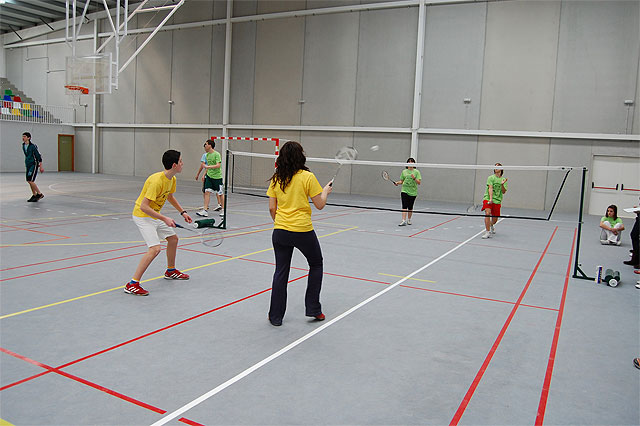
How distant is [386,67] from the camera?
23.1 metres

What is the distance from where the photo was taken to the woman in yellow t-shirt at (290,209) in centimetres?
515

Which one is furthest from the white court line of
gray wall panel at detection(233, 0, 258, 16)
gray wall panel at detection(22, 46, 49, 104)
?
gray wall panel at detection(22, 46, 49, 104)

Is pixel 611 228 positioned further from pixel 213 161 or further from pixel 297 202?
pixel 213 161

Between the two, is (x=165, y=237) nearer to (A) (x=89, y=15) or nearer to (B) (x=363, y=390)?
(B) (x=363, y=390)

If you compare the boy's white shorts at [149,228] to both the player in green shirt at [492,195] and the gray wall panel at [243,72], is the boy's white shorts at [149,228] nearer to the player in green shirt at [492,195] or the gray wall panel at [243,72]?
the player in green shirt at [492,195]

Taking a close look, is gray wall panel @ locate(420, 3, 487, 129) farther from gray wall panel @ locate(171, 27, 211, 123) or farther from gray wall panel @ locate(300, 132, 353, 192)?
gray wall panel @ locate(171, 27, 211, 123)

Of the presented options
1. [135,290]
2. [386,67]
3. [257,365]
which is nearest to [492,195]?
[135,290]

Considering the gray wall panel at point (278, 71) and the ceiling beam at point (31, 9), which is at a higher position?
the ceiling beam at point (31, 9)

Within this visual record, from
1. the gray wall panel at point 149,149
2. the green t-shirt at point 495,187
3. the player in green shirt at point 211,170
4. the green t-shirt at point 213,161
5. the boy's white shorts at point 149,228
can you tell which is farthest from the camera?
the gray wall panel at point 149,149

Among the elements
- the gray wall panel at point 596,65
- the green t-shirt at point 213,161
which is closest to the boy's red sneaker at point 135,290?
the green t-shirt at point 213,161

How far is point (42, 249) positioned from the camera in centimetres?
877

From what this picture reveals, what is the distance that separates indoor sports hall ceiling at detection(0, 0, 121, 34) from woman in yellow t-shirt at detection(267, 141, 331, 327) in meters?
28.3

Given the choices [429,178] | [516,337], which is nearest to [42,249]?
[516,337]

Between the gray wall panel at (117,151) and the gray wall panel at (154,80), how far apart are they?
1.79 m
